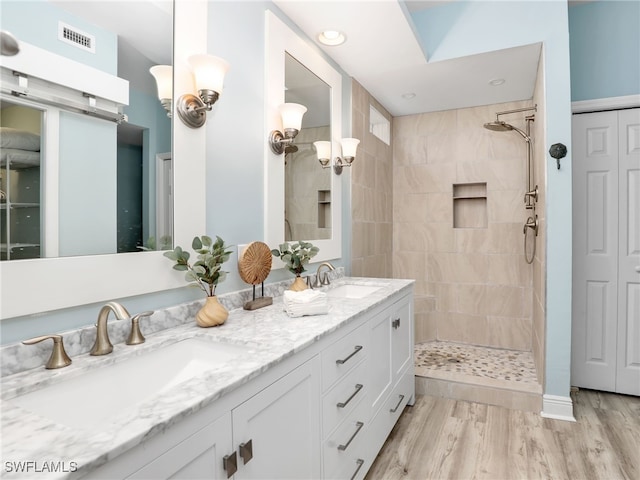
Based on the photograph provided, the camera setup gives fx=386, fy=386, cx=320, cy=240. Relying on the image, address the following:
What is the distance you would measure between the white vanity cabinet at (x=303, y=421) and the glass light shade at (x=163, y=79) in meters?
1.05

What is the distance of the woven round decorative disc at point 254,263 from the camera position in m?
1.74

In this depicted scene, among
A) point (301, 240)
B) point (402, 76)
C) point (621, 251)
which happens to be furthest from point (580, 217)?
point (301, 240)

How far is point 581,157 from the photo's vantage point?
2.84 metres

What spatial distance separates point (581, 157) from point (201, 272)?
9.33ft

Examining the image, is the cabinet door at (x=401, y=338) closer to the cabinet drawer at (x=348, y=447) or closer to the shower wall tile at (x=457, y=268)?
the cabinet drawer at (x=348, y=447)

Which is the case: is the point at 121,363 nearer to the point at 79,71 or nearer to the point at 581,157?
the point at 79,71

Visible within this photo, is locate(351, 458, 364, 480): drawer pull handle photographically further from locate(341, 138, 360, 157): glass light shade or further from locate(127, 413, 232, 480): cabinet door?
locate(341, 138, 360, 157): glass light shade

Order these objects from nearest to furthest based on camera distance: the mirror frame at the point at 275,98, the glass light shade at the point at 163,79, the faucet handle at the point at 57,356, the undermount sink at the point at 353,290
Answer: the faucet handle at the point at 57,356
the glass light shade at the point at 163,79
the mirror frame at the point at 275,98
the undermount sink at the point at 353,290

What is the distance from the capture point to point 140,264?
51.8 inches

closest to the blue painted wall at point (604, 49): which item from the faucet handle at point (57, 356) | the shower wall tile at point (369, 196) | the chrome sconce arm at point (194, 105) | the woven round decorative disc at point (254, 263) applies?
the shower wall tile at point (369, 196)

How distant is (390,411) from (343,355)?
0.85m

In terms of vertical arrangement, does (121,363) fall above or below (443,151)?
below

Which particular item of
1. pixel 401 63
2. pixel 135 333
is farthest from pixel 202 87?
pixel 401 63

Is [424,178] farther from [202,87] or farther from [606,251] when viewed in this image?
[202,87]
